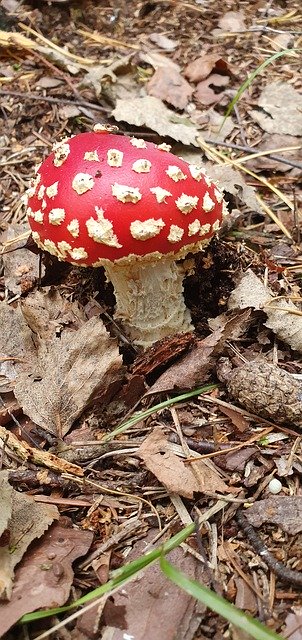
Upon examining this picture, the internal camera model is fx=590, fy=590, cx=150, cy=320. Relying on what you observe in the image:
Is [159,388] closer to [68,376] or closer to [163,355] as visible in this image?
[163,355]

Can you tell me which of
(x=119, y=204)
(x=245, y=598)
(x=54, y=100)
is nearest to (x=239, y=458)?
(x=245, y=598)

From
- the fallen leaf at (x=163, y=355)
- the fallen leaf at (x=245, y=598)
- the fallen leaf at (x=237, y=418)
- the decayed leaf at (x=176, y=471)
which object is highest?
the fallen leaf at (x=163, y=355)

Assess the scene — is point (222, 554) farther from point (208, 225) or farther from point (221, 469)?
point (208, 225)

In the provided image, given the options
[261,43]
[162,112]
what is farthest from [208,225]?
[261,43]

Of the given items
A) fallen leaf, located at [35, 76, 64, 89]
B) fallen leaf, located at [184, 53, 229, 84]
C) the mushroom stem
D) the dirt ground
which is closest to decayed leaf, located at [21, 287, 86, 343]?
the dirt ground

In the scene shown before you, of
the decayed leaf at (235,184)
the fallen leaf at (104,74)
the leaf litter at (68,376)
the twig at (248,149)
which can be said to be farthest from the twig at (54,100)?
the leaf litter at (68,376)

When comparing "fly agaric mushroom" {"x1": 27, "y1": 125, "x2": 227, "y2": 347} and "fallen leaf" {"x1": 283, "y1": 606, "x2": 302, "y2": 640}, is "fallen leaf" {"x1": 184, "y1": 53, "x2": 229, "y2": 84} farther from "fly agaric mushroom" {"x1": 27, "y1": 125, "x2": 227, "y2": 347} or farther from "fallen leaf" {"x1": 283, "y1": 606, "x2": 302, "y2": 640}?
"fallen leaf" {"x1": 283, "y1": 606, "x2": 302, "y2": 640}

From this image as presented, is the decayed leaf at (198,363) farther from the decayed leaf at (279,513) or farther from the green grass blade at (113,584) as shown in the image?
the green grass blade at (113,584)
